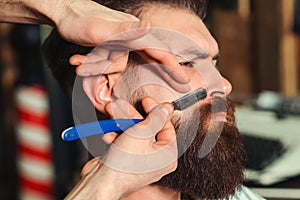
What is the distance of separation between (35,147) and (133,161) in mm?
2069

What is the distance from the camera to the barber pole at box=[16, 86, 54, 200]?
131 inches

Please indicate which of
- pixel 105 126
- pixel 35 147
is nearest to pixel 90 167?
pixel 105 126

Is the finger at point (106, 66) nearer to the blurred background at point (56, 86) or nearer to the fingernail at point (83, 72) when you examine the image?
the fingernail at point (83, 72)

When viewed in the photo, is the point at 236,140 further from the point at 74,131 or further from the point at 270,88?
the point at 270,88

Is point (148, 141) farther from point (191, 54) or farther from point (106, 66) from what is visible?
point (191, 54)

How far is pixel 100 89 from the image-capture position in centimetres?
160

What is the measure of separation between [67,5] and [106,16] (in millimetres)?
94

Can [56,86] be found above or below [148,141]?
below

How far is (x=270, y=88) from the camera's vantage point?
3.69 m

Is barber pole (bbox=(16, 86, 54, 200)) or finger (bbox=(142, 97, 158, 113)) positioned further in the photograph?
barber pole (bbox=(16, 86, 54, 200))

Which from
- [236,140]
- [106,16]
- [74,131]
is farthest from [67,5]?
[236,140]

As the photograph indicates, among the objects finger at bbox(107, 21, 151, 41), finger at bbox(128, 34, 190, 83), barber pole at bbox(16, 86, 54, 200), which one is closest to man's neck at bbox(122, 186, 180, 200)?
finger at bbox(128, 34, 190, 83)

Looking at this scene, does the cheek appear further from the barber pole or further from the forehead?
the barber pole

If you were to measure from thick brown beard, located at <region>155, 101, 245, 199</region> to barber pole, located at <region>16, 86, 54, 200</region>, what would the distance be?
178 cm
